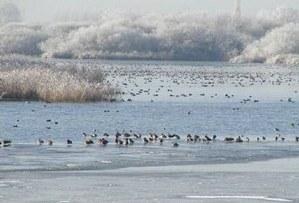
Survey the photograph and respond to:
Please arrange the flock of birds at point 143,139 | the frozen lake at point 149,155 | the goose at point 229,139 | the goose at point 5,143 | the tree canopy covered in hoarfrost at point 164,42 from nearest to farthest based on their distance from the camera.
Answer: the frozen lake at point 149,155
the goose at point 5,143
the flock of birds at point 143,139
the goose at point 229,139
the tree canopy covered in hoarfrost at point 164,42

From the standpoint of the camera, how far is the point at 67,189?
20.5 metres

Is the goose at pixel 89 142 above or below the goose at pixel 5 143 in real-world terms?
above

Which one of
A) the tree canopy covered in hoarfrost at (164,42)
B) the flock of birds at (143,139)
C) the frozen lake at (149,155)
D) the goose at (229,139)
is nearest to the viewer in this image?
the frozen lake at (149,155)

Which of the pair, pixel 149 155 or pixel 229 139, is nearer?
pixel 149 155

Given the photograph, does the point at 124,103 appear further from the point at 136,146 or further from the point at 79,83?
the point at 136,146

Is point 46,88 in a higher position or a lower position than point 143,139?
higher

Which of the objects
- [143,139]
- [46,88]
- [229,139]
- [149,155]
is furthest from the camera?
[46,88]

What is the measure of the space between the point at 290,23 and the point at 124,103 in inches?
6015

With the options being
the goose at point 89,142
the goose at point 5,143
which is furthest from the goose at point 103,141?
the goose at point 5,143

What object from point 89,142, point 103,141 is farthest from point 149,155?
point 89,142

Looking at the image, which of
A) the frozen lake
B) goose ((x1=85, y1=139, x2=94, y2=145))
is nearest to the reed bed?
the frozen lake

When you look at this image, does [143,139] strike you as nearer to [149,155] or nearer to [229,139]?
[229,139]

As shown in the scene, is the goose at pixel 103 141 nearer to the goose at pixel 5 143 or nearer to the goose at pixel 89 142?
the goose at pixel 89 142

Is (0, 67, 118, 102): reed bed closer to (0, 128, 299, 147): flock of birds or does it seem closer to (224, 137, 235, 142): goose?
(0, 128, 299, 147): flock of birds
